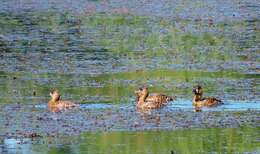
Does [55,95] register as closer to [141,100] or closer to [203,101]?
[141,100]

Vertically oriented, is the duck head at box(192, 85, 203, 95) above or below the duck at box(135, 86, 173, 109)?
above

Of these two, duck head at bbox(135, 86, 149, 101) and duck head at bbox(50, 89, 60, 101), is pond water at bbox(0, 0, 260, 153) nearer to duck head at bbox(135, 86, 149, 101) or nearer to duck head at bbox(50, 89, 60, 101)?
duck head at bbox(135, 86, 149, 101)

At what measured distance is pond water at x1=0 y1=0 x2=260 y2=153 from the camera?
13.9m

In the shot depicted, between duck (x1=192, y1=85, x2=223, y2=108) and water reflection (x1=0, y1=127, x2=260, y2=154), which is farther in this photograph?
duck (x1=192, y1=85, x2=223, y2=108)

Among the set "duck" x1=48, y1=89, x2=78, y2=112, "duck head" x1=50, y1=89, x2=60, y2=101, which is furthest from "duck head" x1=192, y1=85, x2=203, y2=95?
"duck head" x1=50, y1=89, x2=60, y2=101

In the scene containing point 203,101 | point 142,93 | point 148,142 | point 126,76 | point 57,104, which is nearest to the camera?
point 148,142

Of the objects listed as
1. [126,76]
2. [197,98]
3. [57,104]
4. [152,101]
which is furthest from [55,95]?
[126,76]

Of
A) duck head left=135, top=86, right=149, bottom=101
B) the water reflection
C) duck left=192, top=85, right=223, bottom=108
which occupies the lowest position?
the water reflection

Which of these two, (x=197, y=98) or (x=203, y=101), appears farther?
(x=197, y=98)

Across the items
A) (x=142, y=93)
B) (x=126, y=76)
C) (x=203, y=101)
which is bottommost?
(x=203, y=101)

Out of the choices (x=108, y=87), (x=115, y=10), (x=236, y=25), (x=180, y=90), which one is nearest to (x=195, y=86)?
(x=180, y=90)

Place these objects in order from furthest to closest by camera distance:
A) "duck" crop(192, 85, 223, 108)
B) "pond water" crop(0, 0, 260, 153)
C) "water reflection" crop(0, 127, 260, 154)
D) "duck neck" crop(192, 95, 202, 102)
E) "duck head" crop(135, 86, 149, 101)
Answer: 1. "duck head" crop(135, 86, 149, 101)
2. "duck neck" crop(192, 95, 202, 102)
3. "duck" crop(192, 85, 223, 108)
4. "pond water" crop(0, 0, 260, 153)
5. "water reflection" crop(0, 127, 260, 154)

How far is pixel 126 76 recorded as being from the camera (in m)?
19.7

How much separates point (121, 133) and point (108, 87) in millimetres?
4049
